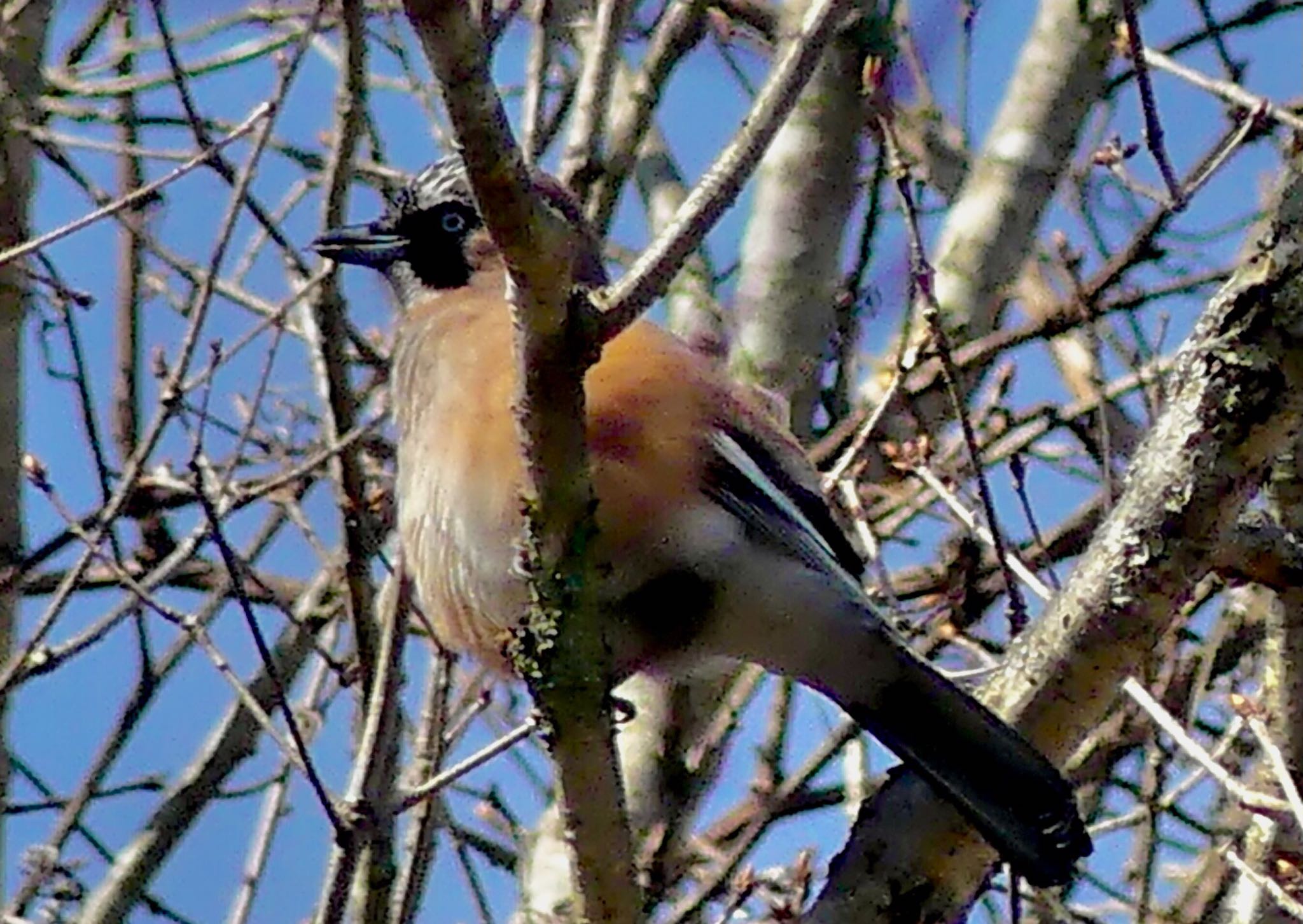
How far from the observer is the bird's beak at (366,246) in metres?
3.90

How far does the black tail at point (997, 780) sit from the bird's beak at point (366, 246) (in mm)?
1385

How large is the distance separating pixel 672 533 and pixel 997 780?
697 millimetres

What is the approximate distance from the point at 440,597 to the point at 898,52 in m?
2.19

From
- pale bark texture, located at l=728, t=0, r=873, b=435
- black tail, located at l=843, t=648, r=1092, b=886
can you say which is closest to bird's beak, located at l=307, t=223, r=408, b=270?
pale bark texture, located at l=728, t=0, r=873, b=435

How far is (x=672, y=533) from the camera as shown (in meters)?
3.32

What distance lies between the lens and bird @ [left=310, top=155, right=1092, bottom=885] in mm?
3281

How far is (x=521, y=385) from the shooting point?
2312 mm

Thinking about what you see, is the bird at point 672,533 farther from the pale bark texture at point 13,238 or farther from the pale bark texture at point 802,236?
the pale bark texture at point 13,238

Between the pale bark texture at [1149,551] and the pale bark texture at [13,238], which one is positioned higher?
the pale bark texture at [13,238]

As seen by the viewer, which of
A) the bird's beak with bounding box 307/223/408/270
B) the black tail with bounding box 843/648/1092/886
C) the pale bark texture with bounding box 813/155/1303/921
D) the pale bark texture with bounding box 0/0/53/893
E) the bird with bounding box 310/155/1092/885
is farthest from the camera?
the pale bark texture with bounding box 0/0/53/893

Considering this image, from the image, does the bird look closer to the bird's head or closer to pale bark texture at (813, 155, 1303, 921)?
pale bark texture at (813, 155, 1303, 921)

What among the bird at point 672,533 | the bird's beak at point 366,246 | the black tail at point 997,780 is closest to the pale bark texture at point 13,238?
the bird's beak at point 366,246

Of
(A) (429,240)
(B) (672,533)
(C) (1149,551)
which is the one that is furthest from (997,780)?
(A) (429,240)

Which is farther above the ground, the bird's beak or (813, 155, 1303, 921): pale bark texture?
the bird's beak
